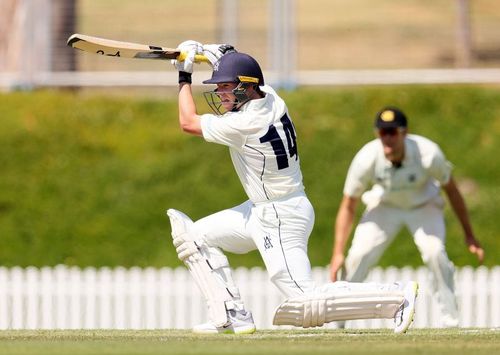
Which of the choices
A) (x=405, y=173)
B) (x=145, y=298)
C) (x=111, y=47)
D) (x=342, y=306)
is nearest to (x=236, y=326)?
(x=342, y=306)

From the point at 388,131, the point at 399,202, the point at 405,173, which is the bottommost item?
the point at 399,202

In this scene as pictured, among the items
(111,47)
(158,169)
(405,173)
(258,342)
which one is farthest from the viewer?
(158,169)

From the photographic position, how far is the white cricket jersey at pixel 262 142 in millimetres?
A: 7609

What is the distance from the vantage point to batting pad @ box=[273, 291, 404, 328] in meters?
7.40

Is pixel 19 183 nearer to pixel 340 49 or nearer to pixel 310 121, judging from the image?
pixel 310 121

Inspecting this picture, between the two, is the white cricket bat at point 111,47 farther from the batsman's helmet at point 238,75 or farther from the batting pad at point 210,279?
the batting pad at point 210,279

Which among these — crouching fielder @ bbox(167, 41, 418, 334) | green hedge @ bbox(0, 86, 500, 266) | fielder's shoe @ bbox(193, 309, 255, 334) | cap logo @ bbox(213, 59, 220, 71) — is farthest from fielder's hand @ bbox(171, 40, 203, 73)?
green hedge @ bbox(0, 86, 500, 266)

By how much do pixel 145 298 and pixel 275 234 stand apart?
555 cm

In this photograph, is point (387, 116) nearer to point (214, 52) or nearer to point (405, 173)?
point (405, 173)

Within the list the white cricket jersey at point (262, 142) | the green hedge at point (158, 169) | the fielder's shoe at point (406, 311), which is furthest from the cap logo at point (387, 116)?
the green hedge at point (158, 169)

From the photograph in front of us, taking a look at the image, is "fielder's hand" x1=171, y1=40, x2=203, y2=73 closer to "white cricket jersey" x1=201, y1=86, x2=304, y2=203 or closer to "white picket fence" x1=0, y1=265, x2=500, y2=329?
"white cricket jersey" x1=201, y1=86, x2=304, y2=203

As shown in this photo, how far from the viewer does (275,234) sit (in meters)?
7.64

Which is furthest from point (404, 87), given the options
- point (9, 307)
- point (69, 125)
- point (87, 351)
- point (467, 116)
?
point (87, 351)

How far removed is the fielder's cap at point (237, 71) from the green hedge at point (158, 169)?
6.82 meters
